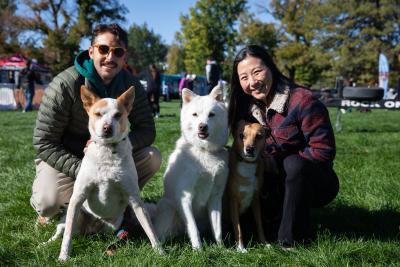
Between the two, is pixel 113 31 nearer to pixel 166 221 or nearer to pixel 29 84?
pixel 166 221

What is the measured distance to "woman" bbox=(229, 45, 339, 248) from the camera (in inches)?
108

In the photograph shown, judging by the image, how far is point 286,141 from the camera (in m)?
3.00

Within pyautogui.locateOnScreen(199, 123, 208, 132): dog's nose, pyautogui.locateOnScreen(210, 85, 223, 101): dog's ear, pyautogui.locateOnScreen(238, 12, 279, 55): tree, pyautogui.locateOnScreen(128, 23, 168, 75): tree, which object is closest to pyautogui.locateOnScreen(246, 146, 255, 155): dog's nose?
pyautogui.locateOnScreen(199, 123, 208, 132): dog's nose

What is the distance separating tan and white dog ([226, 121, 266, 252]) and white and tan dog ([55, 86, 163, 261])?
688mm

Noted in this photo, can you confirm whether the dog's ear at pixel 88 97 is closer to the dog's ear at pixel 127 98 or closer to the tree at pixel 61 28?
the dog's ear at pixel 127 98

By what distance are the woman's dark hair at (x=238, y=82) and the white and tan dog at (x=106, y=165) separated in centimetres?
94

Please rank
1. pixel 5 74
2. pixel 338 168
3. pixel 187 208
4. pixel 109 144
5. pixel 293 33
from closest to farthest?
1. pixel 109 144
2. pixel 187 208
3. pixel 338 168
4. pixel 5 74
5. pixel 293 33

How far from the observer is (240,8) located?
4553cm

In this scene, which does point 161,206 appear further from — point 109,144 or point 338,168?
point 338,168

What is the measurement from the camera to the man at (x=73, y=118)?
2877 mm

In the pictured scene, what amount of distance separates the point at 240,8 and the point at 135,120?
4501 centimetres

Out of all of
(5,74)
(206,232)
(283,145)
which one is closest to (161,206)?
(206,232)

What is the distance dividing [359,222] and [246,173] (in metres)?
1.16

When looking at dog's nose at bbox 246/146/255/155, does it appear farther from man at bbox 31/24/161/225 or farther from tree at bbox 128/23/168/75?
tree at bbox 128/23/168/75
